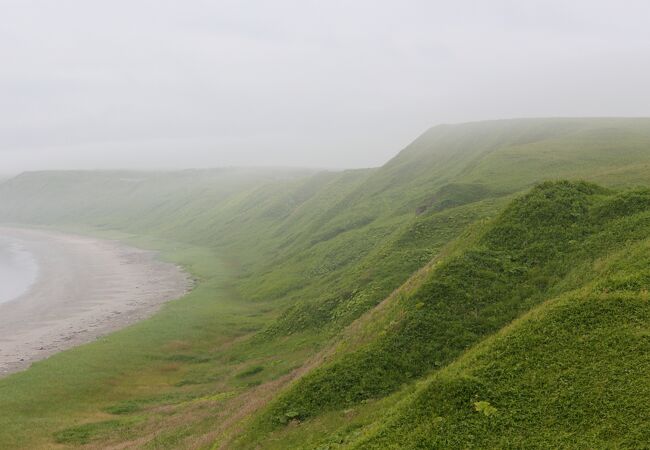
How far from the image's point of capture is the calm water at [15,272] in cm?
11250

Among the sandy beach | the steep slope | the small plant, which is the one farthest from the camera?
the sandy beach

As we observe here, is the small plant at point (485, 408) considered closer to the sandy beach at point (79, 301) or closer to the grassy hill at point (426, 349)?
the grassy hill at point (426, 349)

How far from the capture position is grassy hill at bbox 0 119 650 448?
16.5 m

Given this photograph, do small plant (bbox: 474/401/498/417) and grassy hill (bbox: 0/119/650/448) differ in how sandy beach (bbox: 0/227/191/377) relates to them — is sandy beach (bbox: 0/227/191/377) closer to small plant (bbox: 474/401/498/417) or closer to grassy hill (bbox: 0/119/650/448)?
grassy hill (bbox: 0/119/650/448)

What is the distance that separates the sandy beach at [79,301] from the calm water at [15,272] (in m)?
2.71

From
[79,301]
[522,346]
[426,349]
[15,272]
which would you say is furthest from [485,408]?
[15,272]

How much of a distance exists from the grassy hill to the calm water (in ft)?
186

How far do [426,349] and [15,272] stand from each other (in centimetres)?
15181

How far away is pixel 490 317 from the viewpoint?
25.6m

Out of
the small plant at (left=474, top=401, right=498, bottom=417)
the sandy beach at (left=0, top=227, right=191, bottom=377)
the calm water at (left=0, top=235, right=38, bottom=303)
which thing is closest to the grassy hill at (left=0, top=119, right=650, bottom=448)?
the small plant at (left=474, top=401, right=498, bottom=417)

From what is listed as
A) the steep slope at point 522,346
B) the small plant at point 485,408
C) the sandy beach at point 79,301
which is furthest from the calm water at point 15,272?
the small plant at point 485,408

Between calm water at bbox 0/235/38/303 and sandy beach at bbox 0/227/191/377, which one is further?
calm water at bbox 0/235/38/303

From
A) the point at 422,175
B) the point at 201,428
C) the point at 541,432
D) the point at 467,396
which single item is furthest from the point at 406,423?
the point at 422,175

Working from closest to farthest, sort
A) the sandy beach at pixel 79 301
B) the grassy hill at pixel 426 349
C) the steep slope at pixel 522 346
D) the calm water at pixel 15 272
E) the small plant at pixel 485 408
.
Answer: the steep slope at pixel 522 346 < the small plant at pixel 485 408 < the grassy hill at pixel 426 349 < the sandy beach at pixel 79 301 < the calm water at pixel 15 272
